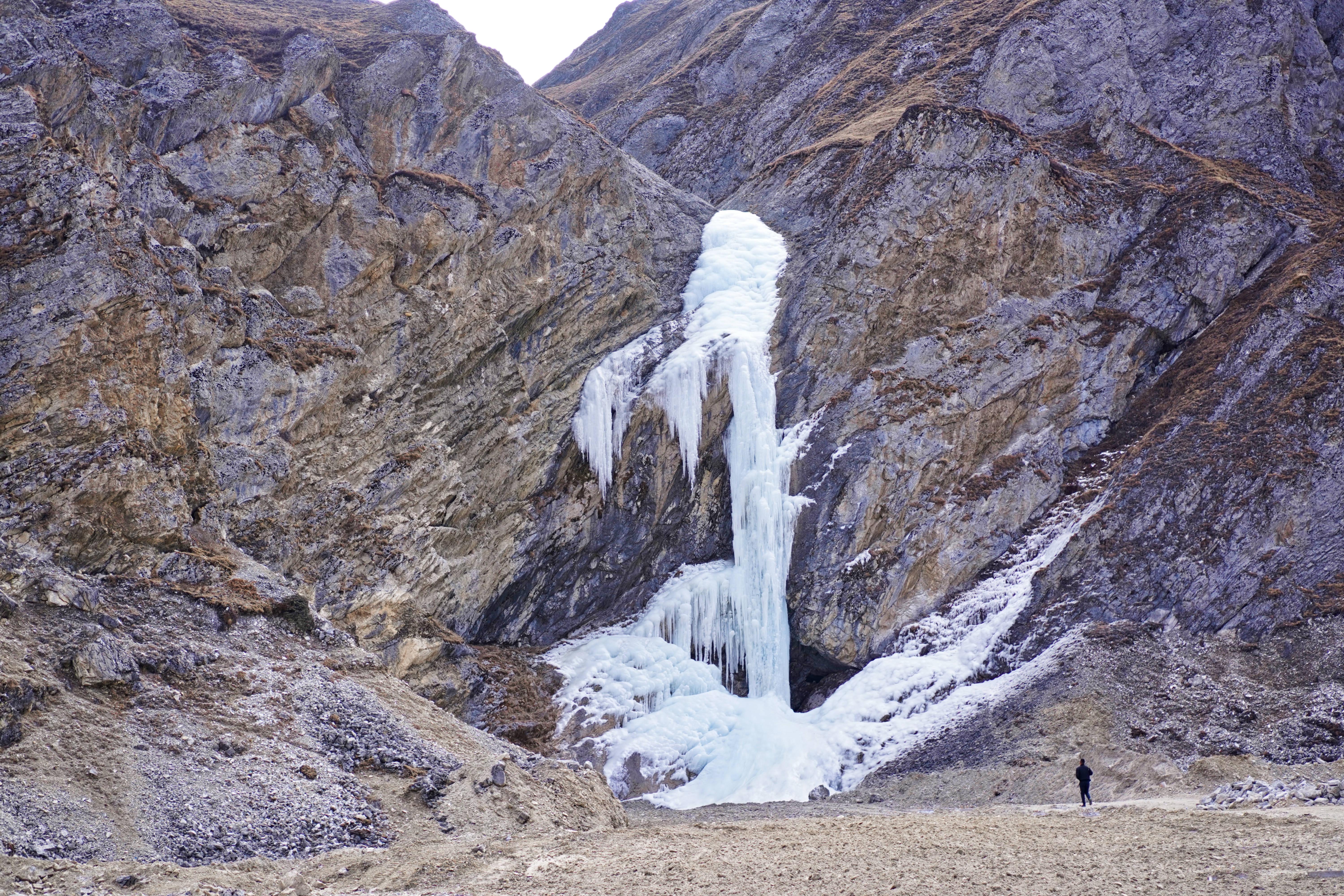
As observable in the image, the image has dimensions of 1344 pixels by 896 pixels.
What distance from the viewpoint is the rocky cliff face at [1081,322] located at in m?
18.7

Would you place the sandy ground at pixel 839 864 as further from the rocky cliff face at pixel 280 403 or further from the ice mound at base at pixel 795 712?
the ice mound at base at pixel 795 712

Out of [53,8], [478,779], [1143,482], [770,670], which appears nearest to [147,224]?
[53,8]

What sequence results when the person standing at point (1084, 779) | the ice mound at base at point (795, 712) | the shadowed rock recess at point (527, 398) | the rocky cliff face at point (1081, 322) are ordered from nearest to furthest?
the shadowed rock recess at point (527, 398) < the person standing at point (1084, 779) < the ice mound at base at point (795, 712) < the rocky cliff face at point (1081, 322)

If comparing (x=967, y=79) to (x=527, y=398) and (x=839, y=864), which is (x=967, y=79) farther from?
(x=839, y=864)

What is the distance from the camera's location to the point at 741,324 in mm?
24703

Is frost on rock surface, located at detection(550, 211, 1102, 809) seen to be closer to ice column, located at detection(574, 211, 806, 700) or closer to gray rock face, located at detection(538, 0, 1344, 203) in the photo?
ice column, located at detection(574, 211, 806, 700)

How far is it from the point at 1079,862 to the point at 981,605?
440 inches

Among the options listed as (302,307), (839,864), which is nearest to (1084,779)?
(839,864)

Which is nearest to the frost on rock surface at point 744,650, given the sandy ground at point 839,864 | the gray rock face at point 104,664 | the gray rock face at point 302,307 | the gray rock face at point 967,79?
the gray rock face at point 302,307

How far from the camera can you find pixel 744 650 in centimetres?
2119

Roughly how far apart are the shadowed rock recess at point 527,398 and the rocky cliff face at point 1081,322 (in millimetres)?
98

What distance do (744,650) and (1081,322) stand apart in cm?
1120

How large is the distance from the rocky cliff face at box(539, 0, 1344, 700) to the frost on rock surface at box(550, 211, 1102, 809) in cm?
67

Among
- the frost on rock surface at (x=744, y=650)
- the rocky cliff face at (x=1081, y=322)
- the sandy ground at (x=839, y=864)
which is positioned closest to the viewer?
the sandy ground at (x=839, y=864)
